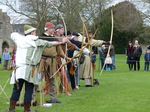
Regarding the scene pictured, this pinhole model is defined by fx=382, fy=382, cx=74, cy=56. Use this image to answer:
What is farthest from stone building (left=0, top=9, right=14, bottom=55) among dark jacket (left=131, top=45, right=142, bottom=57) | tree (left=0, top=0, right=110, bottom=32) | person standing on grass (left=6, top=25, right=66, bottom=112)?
person standing on grass (left=6, top=25, right=66, bottom=112)

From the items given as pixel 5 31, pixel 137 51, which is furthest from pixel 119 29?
pixel 137 51

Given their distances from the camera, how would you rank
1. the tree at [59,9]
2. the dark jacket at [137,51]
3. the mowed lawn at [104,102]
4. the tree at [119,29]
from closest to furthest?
the mowed lawn at [104,102], the dark jacket at [137,51], the tree at [59,9], the tree at [119,29]

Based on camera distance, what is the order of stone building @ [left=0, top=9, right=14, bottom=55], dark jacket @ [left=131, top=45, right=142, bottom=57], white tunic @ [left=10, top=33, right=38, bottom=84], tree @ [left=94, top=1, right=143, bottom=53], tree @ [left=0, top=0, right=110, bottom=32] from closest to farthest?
white tunic @ [left=10, top=33, right=38, bottom=84] < dark jacket @ [left=131, top=45, right=142, bottom=57] < tree @ [left=0, top=0, right=110, bottom=32] < tree @ [left=94, top=1, right=143, bottom=53] < stone building @ [left=0, top=9, right=14, bottom=55]

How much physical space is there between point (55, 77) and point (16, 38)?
212cm

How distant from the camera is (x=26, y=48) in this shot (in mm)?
6934

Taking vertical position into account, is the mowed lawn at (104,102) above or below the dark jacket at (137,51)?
below

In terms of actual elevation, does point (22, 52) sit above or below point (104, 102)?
above

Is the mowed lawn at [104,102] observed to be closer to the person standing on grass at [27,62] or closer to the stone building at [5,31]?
the person standing on grass at [27,62]

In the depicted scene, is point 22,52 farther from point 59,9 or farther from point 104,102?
point 59,9

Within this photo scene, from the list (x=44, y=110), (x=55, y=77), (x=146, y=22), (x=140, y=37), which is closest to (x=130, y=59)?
(x=55, y=77)

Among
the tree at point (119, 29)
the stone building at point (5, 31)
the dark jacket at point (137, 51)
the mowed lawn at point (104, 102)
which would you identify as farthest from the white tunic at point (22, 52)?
the stone building at point (5, 31)

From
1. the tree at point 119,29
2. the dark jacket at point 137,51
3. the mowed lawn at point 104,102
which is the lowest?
the mowed lawn at point 104,102

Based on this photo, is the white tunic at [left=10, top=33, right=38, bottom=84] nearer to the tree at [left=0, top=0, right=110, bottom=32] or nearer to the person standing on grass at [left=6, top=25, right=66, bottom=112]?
the person standing on grass at [left=6, top=25, right=66, bottom=112]

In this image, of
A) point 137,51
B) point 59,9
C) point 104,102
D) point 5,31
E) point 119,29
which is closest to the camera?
point 104,102
